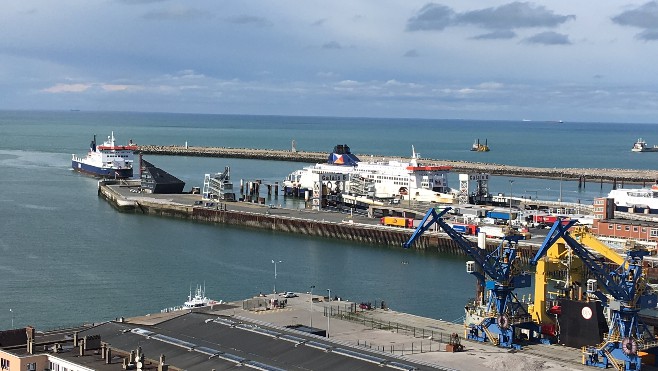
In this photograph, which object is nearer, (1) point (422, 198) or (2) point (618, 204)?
(2) point (618, 204)

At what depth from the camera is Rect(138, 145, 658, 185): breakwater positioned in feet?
430

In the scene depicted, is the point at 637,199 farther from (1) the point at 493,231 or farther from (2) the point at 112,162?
(2) the point at 112,162

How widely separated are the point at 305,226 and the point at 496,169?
69.8 metres

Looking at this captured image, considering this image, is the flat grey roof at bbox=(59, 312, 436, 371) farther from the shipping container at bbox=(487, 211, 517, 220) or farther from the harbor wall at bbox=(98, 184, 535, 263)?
the shipping container at bbox=(487, 211, 517, 220)

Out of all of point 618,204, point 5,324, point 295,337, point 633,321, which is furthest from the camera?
point 618,204

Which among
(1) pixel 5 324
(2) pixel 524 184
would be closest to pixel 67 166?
(2) pixel 524 184

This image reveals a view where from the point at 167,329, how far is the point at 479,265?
14.6 meters

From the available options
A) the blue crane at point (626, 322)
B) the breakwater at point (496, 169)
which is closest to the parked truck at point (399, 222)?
the blue crane at point (626, 322)

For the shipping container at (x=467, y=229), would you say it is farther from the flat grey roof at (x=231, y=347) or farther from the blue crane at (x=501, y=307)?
the flat grey roof at (x=231, y=347)

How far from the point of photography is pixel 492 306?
40.3 meters

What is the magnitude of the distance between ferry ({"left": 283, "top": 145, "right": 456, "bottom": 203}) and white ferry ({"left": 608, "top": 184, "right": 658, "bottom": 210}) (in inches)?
677

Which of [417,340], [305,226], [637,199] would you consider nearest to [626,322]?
[417,340]

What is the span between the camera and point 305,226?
81.1 metres

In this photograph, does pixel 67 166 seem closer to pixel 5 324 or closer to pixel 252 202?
pixel 252 202
